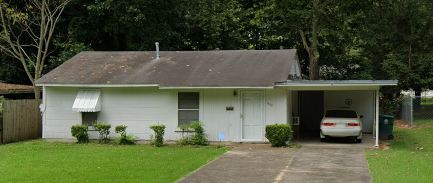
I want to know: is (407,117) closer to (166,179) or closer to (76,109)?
(76,109)

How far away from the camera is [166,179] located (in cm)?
1030

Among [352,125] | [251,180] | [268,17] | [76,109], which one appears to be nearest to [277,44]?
[268,17]

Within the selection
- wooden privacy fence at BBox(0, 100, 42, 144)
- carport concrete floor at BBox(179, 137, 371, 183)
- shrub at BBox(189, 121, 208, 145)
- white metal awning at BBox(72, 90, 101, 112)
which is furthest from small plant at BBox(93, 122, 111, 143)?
carport concrete floor at BBox(179, 137, 371, 183)

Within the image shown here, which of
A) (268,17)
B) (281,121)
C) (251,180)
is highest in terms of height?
(268,17)

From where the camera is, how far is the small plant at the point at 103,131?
17625 mm

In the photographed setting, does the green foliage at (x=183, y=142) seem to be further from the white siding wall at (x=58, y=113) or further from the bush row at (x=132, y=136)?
the white siding wall at (x=58, y=113)

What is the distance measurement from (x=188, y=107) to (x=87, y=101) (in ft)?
13.0

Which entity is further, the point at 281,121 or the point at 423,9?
the point at 423,9

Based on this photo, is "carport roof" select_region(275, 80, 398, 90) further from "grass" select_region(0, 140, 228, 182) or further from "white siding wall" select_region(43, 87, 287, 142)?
"grass" select_region(0, 140, 228, 182)

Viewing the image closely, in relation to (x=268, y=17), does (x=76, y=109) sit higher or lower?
lower

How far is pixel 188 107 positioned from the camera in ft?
58.6

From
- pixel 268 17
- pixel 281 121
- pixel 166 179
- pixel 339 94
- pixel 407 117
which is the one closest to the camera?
pixel 166 179

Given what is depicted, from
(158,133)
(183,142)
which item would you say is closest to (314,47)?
(183,142)

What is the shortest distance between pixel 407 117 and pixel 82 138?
61.0 ft
